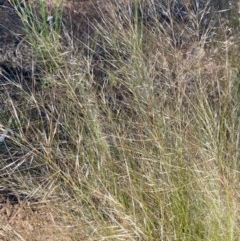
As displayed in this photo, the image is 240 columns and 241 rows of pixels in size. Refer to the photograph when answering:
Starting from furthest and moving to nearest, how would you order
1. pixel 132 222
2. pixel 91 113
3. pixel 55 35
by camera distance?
pixel 55 35
pixel 91 113
pixel 132 222

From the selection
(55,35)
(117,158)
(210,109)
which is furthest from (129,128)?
(55,35)

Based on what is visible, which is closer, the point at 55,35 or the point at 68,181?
the point at 68,181

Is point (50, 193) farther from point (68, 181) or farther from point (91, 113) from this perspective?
point (91, 113)

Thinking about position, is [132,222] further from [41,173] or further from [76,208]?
[41,173]

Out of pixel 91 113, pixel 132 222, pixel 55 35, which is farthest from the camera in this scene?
pixel 55 35

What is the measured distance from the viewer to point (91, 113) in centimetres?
263

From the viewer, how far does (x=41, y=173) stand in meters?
2.79

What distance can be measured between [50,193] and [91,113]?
33 centimetres

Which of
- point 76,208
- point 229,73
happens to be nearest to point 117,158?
point 76,208

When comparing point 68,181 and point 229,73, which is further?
point 229,73

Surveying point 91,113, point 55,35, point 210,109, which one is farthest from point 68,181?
point 55,35

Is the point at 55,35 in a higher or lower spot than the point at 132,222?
higher

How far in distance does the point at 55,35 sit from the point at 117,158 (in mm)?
929

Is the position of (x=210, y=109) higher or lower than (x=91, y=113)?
lower
